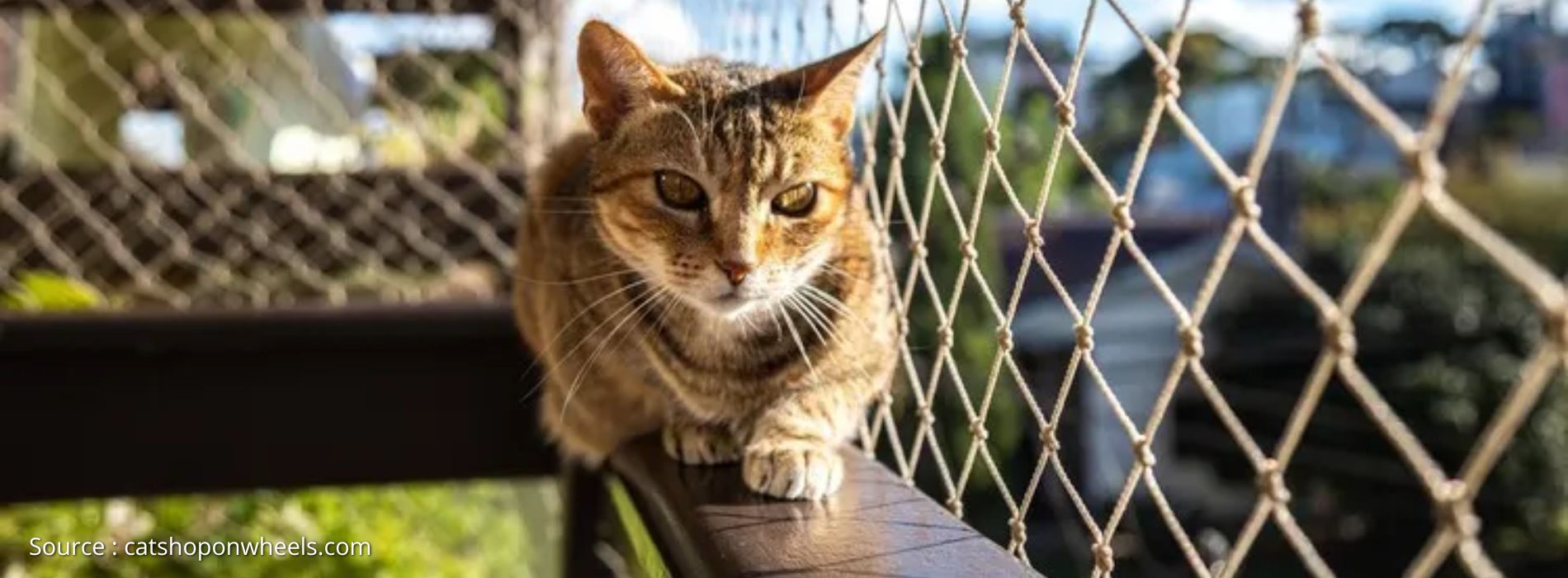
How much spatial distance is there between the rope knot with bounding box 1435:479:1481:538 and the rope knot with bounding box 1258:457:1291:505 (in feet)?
0.24

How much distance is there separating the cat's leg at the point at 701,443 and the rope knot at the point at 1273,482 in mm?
556

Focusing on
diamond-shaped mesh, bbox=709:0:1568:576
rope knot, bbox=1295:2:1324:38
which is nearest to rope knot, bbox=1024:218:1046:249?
diamond-shaped mesh, bbox=709:0:1568:576

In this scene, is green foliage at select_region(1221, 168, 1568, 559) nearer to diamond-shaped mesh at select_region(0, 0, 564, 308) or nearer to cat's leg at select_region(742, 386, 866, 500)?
diamond-shaped mesh at select_region(0, 0, 564, 308)

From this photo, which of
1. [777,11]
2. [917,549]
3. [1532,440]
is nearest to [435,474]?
[777,11]

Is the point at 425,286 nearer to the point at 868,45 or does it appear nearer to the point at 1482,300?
the point at 868,45

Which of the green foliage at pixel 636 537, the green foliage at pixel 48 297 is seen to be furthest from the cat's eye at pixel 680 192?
the green foliage at pixel 48 297

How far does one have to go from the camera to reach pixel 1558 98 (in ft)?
12.9

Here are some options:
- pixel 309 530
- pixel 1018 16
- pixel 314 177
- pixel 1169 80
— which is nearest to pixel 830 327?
pixel 1018 16

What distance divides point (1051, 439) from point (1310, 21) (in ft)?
0.94

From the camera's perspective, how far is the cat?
34.7 inches

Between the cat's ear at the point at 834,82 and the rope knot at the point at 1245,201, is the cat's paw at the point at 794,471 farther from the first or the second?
the rope knot at the point at 1245,201

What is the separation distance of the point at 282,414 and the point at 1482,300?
385 centimetres

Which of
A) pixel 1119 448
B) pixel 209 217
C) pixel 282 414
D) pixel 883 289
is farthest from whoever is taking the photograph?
pixel 1119 448

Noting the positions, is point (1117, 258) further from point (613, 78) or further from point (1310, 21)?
point (613, 78)
